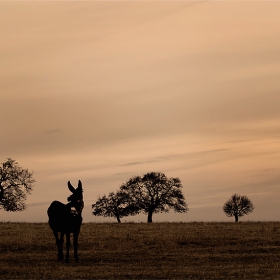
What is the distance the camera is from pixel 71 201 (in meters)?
29.3

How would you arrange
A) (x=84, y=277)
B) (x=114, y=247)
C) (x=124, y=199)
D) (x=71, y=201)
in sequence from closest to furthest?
(x=84, y=277)
(x=71, y=201)
(x=114, y=247)
(x=124, y=199)

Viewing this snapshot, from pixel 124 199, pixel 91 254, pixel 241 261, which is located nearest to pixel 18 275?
pixel 91 254

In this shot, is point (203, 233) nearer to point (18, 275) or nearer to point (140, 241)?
point (140, 241)

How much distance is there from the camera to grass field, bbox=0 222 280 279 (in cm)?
2612

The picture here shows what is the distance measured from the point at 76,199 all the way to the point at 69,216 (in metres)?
1.30

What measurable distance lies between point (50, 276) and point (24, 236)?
1883cm

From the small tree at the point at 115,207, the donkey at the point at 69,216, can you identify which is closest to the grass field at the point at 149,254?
the donkey at the point at 69,216

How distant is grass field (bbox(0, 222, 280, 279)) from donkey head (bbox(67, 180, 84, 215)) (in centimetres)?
263

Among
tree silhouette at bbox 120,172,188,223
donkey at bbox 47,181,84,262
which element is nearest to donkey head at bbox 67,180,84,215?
donkey at bbox 47,181,84,262

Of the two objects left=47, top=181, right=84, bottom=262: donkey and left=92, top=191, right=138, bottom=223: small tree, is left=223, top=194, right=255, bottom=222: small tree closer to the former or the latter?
left=92, top=191, right=138, bottom=223: small tree

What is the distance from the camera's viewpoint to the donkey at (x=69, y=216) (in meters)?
29.2

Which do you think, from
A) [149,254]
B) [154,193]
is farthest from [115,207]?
[149,254]

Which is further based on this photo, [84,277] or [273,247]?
[273,247]

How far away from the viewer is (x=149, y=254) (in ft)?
117
